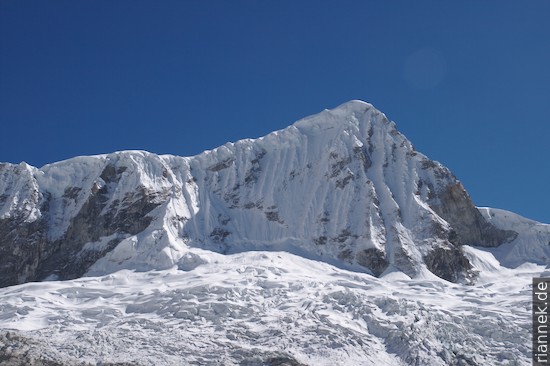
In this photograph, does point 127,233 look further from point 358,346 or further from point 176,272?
point 358,346

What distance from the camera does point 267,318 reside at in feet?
268

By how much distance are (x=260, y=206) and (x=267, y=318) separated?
1684 inches

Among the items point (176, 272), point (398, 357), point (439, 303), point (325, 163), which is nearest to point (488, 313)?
point (439, 303)

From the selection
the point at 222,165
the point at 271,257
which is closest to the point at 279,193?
the point at 222,165

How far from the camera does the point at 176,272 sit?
100188mm

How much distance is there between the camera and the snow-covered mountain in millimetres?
76625

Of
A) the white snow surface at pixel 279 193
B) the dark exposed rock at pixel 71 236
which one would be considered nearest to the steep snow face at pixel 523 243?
the white snow surface at pixel 279 193

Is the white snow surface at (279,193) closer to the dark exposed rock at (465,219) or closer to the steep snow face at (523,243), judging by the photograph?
the dark exposed rock at (465,219)

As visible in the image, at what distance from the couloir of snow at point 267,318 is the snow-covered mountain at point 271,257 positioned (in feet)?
0.74

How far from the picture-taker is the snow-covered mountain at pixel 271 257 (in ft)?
251

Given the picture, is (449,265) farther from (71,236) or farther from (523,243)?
(71,236)

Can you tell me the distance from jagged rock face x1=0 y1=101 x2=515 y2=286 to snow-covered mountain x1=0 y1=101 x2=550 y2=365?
28 centimetres

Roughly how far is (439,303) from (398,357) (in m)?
16.5

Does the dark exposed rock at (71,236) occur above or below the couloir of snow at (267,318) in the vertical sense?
above
